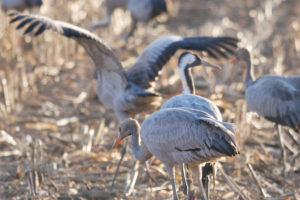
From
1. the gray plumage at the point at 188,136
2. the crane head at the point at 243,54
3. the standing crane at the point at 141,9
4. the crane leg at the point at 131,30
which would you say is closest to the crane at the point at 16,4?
the standing crane at the point at 141,9

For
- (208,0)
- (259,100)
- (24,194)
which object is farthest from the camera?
(208,0)

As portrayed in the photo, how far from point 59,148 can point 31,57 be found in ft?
12.2

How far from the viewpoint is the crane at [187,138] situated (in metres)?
4.22

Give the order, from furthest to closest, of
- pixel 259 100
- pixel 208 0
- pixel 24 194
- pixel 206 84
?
pixel 208 0
pixel 206 84
pixel 259 100
pixel 24 194

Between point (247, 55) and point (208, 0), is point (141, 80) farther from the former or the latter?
point (208, 0)

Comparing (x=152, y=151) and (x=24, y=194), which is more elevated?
(x=152, y=151)

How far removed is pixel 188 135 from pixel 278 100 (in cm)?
195

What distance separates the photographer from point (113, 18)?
12891 millimetres

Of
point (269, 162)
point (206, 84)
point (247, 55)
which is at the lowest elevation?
point (269, 162)

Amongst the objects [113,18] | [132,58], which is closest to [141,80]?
[132,58]

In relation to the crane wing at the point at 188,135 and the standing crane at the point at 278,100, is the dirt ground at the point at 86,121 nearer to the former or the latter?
the standing crane at the point at 278,100

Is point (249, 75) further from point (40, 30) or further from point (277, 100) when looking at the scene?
point (40, 30)

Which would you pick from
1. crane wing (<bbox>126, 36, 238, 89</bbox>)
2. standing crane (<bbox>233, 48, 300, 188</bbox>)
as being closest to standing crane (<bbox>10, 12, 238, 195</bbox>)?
crane wing (<bbox>126, 36, 238, 89</bbox>)

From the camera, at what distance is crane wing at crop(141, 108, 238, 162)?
4.21 metres
